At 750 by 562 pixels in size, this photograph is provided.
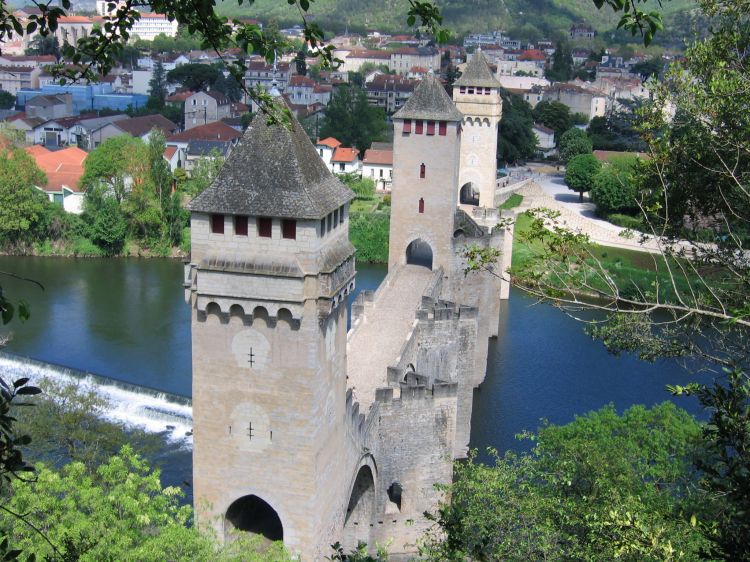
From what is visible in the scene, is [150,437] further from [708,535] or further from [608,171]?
[608,171]

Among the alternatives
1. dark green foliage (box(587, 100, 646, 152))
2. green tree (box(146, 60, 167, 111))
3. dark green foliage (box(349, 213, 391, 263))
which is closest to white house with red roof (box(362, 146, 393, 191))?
dark green foliage (box(349, 213, 391, 263))

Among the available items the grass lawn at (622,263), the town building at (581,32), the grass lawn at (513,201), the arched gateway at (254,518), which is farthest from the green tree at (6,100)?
the town building at (581,32)

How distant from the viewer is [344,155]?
64.4m

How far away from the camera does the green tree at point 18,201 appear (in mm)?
46438

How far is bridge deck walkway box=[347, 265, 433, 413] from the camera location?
22031 mm

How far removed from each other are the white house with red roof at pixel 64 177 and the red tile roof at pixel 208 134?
8522 mm

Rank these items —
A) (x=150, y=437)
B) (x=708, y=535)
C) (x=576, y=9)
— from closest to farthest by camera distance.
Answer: (x=708, y=535) → (x=150, y=437) → (x=576, y=9)

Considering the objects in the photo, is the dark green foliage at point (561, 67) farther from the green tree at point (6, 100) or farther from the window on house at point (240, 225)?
the window on house at point (240, 225)

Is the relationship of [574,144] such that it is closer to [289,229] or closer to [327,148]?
[327,148]

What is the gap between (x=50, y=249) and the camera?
47969 millimetres

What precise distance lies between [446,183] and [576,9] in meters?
167

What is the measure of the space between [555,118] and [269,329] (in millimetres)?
69669

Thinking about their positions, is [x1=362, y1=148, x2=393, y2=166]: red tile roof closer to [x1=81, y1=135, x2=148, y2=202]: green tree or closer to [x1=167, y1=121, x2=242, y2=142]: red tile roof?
[x1=167, y1=121, x2=242, y2=142]: red tile roof

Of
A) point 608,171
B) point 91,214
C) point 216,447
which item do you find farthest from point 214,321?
point 608,171
